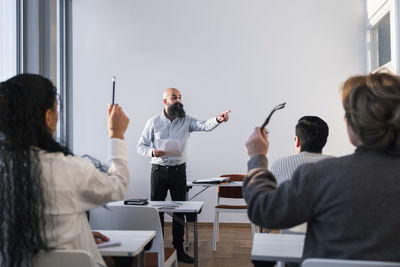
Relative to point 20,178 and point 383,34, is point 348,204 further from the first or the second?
point 383,34

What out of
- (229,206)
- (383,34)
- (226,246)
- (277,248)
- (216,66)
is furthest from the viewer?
(216,66)

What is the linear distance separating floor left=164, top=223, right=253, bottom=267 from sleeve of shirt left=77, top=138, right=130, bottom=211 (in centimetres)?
251

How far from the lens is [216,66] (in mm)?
5828

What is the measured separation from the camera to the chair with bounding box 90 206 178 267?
2.37 metres

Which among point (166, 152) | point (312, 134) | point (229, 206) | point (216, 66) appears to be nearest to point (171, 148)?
point (166, 152)

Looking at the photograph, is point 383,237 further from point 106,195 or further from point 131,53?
point 131,53

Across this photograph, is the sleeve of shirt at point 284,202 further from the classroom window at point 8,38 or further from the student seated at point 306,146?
the classroom window at point 8,38

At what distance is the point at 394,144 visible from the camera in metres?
1.13

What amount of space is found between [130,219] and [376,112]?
165cm

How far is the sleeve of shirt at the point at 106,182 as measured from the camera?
1387 mm

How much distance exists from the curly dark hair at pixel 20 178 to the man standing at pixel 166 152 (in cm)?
262

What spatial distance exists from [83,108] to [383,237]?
534 centimetres

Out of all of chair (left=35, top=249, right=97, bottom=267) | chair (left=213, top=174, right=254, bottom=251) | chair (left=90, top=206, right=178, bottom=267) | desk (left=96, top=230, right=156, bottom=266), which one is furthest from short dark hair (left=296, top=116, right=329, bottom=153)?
chair (left=213, top=174, right=254, bottom=251)

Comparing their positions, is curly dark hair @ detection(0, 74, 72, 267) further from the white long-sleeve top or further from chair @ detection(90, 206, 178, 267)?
chair @ detection(90, 206, 178, 267)
